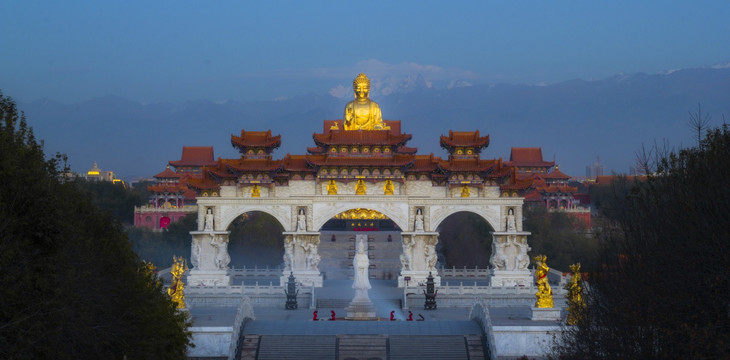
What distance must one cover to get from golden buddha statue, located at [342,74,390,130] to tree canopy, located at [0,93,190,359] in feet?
103

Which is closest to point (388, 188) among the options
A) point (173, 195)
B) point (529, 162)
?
point (173, 195)

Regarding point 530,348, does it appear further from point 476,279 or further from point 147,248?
point 147,248

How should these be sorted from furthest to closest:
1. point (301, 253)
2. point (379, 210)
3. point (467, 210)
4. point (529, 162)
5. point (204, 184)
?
point (529, 162) < point (204, 184) < point (379, 210) < point (467, 210) < point (301, 253)

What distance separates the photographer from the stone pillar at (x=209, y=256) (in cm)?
5188

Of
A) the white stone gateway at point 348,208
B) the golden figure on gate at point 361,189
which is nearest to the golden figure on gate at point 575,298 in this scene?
the white stone gateway at point 348,208

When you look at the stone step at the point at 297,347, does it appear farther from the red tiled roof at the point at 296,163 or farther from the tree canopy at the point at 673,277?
the red tiled roof at the point at 296,163

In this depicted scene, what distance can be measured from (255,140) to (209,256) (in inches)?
269

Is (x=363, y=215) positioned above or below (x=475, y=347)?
above

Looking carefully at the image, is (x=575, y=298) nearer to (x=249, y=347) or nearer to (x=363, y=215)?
(x=249, y=347)

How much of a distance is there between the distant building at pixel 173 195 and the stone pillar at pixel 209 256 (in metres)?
35.0

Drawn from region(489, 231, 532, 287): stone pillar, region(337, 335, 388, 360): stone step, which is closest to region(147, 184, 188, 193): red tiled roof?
region(489, 231, 532, 287): stone pillar

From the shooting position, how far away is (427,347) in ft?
114

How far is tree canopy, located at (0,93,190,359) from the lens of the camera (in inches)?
813

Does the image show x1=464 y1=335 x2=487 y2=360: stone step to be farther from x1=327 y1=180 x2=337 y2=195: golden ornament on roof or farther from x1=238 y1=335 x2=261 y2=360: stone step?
x1=327 y1=180 x2=337 y2=195: golden ornament on roof
